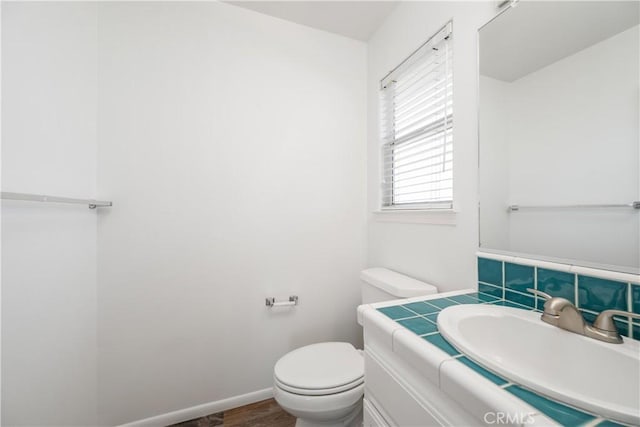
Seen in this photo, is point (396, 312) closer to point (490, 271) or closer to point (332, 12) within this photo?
point (490, 271)

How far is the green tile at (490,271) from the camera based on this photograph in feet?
2.96

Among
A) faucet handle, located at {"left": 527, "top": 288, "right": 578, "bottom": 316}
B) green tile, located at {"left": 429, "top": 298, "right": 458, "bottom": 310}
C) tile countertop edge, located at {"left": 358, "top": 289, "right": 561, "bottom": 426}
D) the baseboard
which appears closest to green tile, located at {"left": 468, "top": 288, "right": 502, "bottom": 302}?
green tile, located at {"left": 429, "top": 298, "right": 458, "bottom": 310}

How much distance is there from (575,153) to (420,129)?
0.71 meters

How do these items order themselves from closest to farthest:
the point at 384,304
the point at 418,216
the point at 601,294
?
the point at 601,294 → the point at 384,304 → the point at 418,216

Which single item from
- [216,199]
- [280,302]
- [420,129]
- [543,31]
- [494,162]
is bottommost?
[280,302]

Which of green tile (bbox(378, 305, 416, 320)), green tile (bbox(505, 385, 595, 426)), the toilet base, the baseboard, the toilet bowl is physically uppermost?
green tile (bbox(378, 305, 416, 320))

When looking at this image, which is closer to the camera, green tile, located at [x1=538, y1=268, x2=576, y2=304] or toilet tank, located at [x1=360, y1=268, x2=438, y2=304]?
green tile, located at [x1=538, y1=268, x2=576, y2=304]

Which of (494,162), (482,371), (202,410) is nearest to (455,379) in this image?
(482,371)

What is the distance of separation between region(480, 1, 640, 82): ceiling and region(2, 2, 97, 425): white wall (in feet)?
5.45

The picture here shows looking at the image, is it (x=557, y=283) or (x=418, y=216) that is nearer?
(x=557, y=283)

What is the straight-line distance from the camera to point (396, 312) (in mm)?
790

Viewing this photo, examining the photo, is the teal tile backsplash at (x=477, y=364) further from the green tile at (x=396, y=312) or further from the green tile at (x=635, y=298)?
the green tile at (x=635, y=298)

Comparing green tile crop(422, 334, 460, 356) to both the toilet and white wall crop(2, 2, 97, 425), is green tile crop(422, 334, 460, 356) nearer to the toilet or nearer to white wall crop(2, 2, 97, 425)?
the toilet

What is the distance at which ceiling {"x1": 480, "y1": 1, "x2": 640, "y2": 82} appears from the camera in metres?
0.68
